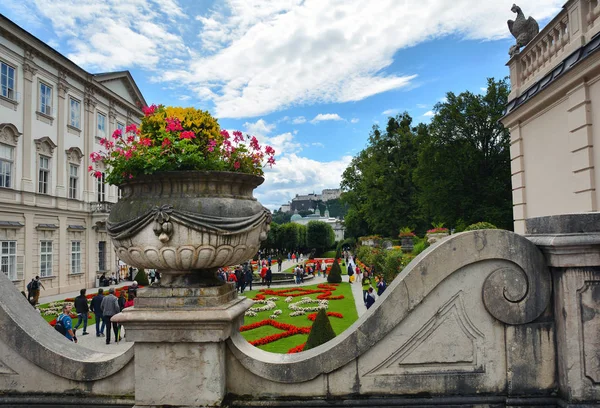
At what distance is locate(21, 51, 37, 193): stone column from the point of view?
2138 centimetres

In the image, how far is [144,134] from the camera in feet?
11.1

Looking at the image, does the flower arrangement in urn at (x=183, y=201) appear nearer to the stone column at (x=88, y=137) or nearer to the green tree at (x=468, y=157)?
the stone column at (x=88, y=137)

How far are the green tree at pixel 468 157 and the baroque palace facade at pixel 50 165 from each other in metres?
24.1

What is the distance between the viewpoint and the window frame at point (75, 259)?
83.7 feet

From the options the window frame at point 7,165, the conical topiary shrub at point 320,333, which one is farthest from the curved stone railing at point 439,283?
the window frame at point 7,165

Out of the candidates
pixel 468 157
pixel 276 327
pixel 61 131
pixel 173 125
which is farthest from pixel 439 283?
pixel 468 157

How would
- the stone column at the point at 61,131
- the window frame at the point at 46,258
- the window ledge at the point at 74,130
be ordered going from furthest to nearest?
the window ledge at the point at 74,130, the stone column at the point at 61,131, the window frame at the point at 46,258

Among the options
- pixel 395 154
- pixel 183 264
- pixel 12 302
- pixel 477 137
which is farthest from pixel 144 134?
pixel 395 154

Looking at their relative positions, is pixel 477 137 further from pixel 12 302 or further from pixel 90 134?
pixel 12 302

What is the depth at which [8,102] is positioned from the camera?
20.3 m

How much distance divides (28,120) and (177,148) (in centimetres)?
2350

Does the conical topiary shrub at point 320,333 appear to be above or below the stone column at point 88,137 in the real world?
below

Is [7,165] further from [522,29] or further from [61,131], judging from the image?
[522,29]

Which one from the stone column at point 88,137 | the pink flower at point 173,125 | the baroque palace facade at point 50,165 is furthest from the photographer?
the stone column at point 88,137
